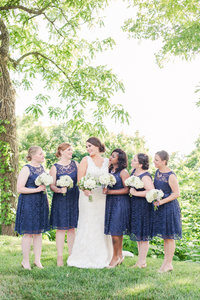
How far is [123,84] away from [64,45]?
7.69ft

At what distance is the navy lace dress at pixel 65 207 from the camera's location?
214 inches

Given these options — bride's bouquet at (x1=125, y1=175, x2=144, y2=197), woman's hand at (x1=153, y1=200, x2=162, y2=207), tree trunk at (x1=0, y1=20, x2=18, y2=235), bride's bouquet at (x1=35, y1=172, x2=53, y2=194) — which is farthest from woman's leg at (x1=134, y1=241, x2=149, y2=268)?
tree trunk at (x1=0, y1=20, x2=18, y2=235)

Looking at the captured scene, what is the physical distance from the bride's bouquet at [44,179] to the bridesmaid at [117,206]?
863mm

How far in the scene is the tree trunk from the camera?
30.2 feet

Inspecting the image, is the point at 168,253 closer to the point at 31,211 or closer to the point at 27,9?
the point at 31,211

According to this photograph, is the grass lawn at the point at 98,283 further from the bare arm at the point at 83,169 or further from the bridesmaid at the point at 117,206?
the bare arm at the point at 83,169

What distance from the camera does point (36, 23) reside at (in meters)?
10.6

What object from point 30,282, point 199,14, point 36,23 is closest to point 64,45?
point 36,23

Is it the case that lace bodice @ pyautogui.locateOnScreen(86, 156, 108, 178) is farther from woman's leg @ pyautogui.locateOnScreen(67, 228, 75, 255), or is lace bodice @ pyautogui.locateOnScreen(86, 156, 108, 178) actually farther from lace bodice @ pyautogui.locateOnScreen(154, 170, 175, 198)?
woman's leg @ pyautogui.locateOnScreen(67, 228, 75, 255)

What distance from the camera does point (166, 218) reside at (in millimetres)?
5125

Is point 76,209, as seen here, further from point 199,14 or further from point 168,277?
point 199,14

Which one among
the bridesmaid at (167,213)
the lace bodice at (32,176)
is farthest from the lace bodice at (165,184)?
the lace bodice at (32,176)

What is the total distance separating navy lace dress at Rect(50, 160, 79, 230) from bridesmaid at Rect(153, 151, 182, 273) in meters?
1.29

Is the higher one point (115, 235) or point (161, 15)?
point (161, 15)
